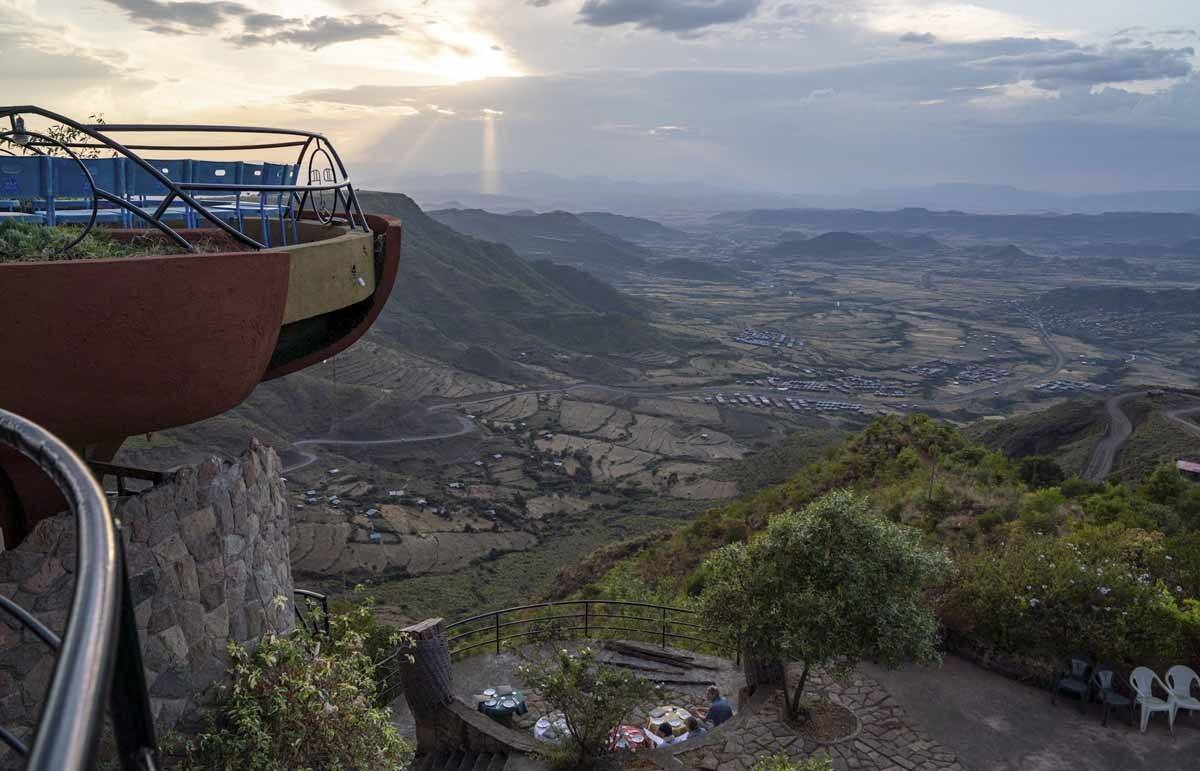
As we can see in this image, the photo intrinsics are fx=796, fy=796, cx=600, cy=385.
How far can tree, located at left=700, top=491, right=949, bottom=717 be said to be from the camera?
9.09m

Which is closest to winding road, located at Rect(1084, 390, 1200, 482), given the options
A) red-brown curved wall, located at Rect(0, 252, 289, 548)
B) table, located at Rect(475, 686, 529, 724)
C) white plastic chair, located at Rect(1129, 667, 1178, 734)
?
white plastic chair, located at Rect(1129, 667, 1178, 734)

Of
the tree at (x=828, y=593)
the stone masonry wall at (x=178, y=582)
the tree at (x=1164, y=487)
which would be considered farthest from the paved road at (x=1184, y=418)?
the stone masonry wall at (x=178, y=582)

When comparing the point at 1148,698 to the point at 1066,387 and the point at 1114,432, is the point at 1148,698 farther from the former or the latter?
the point at 1066,387

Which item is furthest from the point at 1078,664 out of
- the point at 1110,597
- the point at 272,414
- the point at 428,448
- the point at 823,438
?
the point at 272,414

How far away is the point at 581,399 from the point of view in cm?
8869

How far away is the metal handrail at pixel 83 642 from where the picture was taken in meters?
1.30

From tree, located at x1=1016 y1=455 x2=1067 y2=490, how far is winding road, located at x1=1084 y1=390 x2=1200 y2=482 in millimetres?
12290

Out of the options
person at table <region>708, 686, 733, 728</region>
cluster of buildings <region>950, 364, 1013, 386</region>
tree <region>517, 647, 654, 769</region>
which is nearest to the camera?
tree <region>517, 647, 654, 769</region>

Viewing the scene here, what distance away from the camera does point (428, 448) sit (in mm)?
65812

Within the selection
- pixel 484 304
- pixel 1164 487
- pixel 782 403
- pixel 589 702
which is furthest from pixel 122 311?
pixel 484 304

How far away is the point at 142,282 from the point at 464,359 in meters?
95.0

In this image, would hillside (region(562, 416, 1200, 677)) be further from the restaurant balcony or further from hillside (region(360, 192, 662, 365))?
hillside (region(360, 192, 662, 365))

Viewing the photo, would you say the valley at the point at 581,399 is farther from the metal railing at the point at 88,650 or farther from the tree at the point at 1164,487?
the metal railing at the point at 88,650

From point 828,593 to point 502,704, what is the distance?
4.77m
